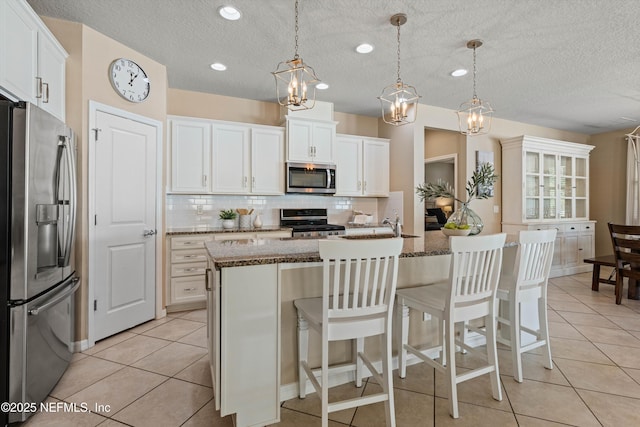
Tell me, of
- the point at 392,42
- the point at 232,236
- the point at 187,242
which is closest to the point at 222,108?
the point at 232,236

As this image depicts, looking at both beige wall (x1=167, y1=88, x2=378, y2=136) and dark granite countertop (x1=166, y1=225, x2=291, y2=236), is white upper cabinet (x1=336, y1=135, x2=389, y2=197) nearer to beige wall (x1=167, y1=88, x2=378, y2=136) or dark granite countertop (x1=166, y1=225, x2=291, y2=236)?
beige wall (x1=167, y1=88, x2=378, y2=136)

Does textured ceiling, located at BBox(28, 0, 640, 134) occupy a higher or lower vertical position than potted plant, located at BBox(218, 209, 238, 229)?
higher

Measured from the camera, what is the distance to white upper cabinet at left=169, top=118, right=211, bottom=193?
380cm

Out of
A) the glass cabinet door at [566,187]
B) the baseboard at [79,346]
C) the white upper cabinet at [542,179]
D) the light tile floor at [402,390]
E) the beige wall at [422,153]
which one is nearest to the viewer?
the light tile floor at [402,390]

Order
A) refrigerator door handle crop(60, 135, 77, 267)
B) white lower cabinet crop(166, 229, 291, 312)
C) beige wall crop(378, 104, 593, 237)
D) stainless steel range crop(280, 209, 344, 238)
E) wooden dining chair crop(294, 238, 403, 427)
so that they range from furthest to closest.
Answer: beige wall crop(378, 104, 593, 237) → stainless steel range crop(280, 209, 344, 238) → white lower cabinet crop(166, 229, 291, 312) → refrigerator door handle crop(60, 135, 77, 267) → wooden dining chair crop(294, 238, 403, 427)

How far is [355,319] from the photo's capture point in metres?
1.64

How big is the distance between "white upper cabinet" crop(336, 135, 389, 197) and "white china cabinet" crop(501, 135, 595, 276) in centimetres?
216

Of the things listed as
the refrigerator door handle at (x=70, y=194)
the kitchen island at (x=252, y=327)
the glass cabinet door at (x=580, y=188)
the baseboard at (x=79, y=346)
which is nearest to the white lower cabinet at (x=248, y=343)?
the kitchen island at (x=252, y=327)

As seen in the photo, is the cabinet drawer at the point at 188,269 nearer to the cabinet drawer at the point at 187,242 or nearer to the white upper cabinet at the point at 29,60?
the cabinet drawer at the point at 187,242

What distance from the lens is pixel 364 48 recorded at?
3.04 metres

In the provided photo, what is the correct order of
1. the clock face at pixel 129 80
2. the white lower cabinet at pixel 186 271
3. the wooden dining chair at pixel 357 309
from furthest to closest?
the white lower cabinet at pixel 186 271, the clock face at pixel 129 80, the wooden dining chair at pixel 357 309

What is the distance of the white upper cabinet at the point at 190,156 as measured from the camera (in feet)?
12.5

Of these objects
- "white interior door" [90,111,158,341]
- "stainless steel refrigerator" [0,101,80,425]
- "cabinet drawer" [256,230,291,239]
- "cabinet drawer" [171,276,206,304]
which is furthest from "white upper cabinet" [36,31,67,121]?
"cabinet drawer" [256,230,291,239]

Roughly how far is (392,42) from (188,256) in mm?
3011
